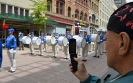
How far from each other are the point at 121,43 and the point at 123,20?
0.41 ft

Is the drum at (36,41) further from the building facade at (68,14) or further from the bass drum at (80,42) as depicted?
the building facade at (68,14)

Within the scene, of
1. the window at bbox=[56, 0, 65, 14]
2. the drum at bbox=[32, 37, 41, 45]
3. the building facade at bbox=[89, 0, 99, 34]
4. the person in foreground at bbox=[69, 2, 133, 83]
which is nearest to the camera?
the person in foreground at bbox=[69, 2, 133, 83]

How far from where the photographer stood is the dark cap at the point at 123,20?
905 mm

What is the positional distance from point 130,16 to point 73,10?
35779 millimetres

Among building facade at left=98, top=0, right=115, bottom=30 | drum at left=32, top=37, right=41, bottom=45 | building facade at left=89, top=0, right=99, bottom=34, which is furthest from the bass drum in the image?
building facade at left=98, top=0, right=115, bottom=30

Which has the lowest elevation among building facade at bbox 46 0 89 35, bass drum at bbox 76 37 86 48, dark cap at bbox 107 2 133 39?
bass drum at bbox 76 37 86 48

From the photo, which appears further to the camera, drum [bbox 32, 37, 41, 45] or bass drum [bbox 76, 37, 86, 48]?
drum [bbox 32, 37, 41, 45]

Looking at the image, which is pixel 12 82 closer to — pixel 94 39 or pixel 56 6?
pixel 94 39

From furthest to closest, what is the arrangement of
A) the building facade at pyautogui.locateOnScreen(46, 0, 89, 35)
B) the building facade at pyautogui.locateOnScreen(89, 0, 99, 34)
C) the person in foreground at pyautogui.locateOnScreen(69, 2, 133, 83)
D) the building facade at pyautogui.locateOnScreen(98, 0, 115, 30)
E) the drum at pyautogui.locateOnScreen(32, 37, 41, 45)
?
1. the building facade at pyautogui.locateOnScreen(98, 0, 115, 30)
2. the building facade at pyautogui.locateOnScreen(89, 0, 99, 34)
3. the building facade at pyautogui.locateOnScreen(46, 0, 89, 35)
4. the drum at pyautogui.locateOnScreen(32, 37, 41, 45)
5. the person in foreground at pyautogui.locateOnScreen(69, 2, 133, 83)

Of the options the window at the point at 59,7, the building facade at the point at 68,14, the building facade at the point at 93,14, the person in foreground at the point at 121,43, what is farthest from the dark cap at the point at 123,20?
the building facade at the point at 93,14

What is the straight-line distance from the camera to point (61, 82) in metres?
6.48

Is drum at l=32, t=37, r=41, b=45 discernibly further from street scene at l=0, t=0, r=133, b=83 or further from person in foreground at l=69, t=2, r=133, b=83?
person in foreground at l=69, t=2, r=133, b=83

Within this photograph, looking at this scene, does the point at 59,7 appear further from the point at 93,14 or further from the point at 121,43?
the point at 121,43

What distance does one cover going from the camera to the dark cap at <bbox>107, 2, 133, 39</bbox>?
2.97 feet
